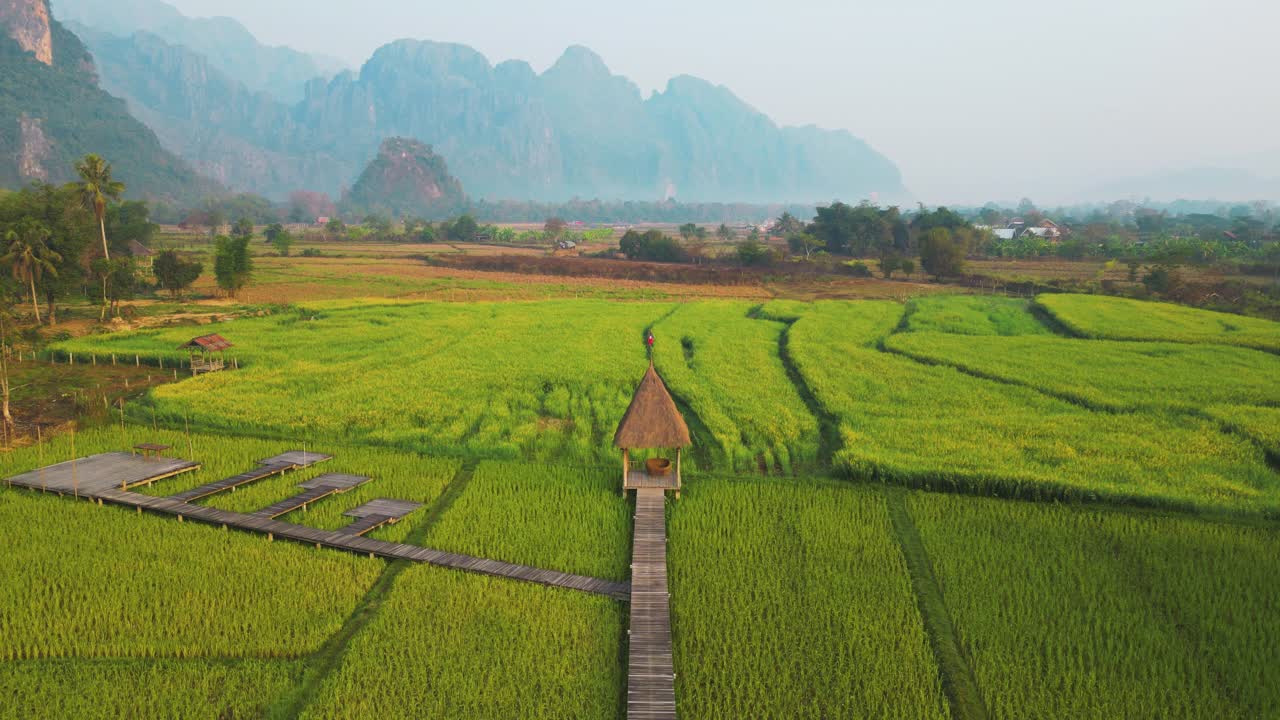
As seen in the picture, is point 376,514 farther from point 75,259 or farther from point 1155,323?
point 1155,323

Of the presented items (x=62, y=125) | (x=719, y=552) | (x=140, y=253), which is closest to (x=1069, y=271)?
(x=719, y=552)

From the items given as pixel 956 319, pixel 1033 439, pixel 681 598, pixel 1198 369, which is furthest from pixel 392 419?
pixel 956 319

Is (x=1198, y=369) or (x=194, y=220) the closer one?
(x=1198, y=369)

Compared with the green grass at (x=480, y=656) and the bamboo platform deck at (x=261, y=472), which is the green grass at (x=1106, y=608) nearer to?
the green grass at (x=480, y=656)

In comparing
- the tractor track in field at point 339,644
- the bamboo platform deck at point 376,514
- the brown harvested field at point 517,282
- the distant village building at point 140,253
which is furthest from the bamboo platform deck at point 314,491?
the distant village building at point 140,253

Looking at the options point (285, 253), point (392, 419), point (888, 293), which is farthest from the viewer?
point (285, 253)

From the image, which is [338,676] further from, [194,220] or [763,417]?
[194,220]

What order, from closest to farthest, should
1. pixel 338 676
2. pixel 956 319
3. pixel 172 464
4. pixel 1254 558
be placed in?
1. pixel 338 676
2. pixel 1254 558
3. pixel 172 464
4. pixel 956 319
